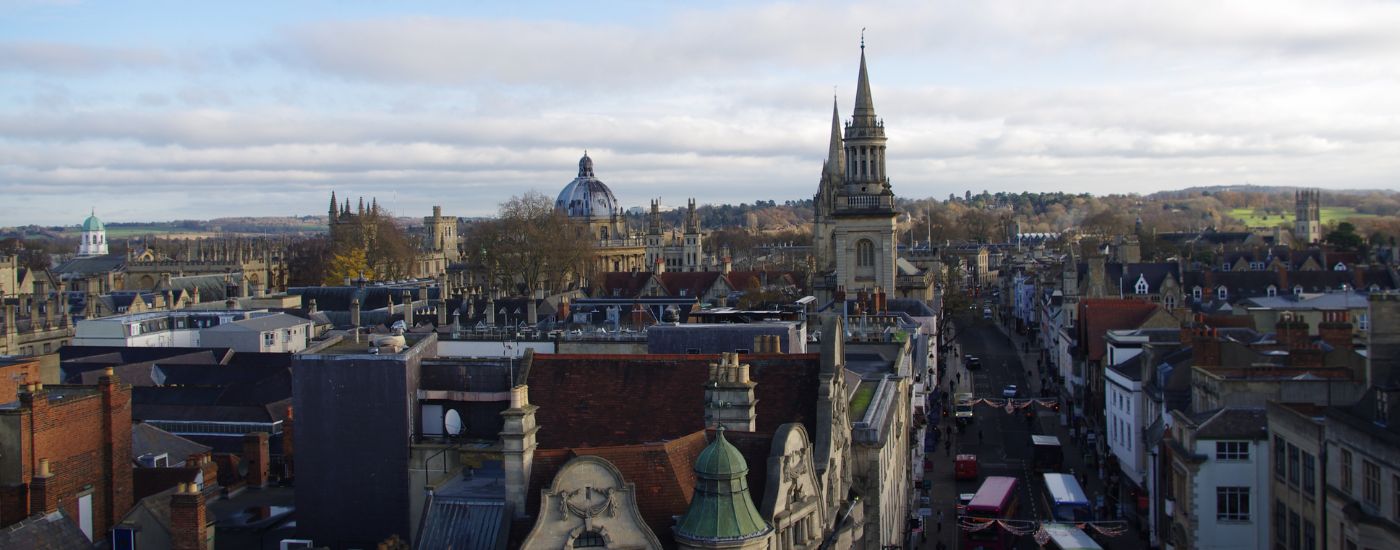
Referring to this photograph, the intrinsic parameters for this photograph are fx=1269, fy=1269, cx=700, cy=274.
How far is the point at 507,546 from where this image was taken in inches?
790

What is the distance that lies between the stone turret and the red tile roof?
4214 centimetres

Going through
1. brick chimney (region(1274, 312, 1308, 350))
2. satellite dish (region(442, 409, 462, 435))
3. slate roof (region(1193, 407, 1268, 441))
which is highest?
brick chimney (region(1274, 312, 1308, 350))

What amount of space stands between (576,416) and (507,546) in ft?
17.6

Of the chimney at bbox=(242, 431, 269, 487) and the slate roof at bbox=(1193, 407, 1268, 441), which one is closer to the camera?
the chimney at bbox=(242, 431, 269, 487)

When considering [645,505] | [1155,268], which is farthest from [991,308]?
[645,505]

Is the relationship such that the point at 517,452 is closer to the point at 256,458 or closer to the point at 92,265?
the point at 256,458

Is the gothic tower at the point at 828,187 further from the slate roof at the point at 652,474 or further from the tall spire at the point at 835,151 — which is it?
the slate roof at the point at 652,474

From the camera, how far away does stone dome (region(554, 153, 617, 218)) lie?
507 ft

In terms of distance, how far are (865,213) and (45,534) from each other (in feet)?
181

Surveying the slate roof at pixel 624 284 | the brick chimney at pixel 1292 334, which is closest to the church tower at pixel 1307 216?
the slate roof at pixel 624 284

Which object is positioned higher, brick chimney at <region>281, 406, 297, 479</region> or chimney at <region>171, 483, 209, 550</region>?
chimney at <region>171, 483, 209, 550</region>

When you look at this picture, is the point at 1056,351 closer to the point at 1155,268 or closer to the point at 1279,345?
the point at 1155,268

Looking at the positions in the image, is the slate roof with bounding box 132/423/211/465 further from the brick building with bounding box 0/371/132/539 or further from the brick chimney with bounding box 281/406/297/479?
the brick building with bounding box 0/371/132/539

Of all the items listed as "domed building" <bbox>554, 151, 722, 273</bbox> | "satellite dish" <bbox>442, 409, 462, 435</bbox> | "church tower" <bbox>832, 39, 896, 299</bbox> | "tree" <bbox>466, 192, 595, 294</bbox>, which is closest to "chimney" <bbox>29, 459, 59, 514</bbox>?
"satellite dish" <bbox>442, 409, 462, 435</bbox>
